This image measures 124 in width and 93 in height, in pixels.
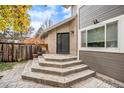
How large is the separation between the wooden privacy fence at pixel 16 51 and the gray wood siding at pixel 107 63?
5201mm

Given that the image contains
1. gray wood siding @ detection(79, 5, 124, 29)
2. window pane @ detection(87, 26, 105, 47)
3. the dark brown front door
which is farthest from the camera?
the dark brown front door

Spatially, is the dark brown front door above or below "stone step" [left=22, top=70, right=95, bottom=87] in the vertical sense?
above

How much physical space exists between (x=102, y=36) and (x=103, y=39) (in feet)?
0.53

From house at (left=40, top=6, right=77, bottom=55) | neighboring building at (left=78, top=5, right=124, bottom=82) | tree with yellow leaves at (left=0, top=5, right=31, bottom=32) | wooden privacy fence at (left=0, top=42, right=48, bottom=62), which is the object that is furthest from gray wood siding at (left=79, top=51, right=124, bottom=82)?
wooden privacy fence at (left=0, top=42, right=48, bottom=62)

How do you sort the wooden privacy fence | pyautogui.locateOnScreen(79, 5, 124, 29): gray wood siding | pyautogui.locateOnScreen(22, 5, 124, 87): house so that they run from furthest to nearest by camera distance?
the wooden privacy fence
pyautogui.locateOnScreen(79, 5, 124, 29): gray wood siding
pyautogui.locateOnScreen(22, 5, 124, 87): house

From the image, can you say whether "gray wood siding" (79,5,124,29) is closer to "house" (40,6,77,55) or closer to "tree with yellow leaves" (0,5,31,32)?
"house" (40,6,77,55)

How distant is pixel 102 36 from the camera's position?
5.32m

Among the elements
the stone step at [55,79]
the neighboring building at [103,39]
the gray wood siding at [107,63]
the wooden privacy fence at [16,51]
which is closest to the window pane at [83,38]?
the neighboring building at [103,39]

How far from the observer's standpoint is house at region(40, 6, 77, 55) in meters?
9.03

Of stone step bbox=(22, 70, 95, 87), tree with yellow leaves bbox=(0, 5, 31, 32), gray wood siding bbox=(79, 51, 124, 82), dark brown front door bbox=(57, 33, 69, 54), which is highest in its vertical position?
tree with yellow leaves bbox=(0, 5, 31, 32)

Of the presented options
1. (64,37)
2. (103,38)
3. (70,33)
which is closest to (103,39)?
(103,38)

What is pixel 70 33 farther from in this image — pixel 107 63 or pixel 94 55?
pixel 107 63

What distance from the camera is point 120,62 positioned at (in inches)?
172
